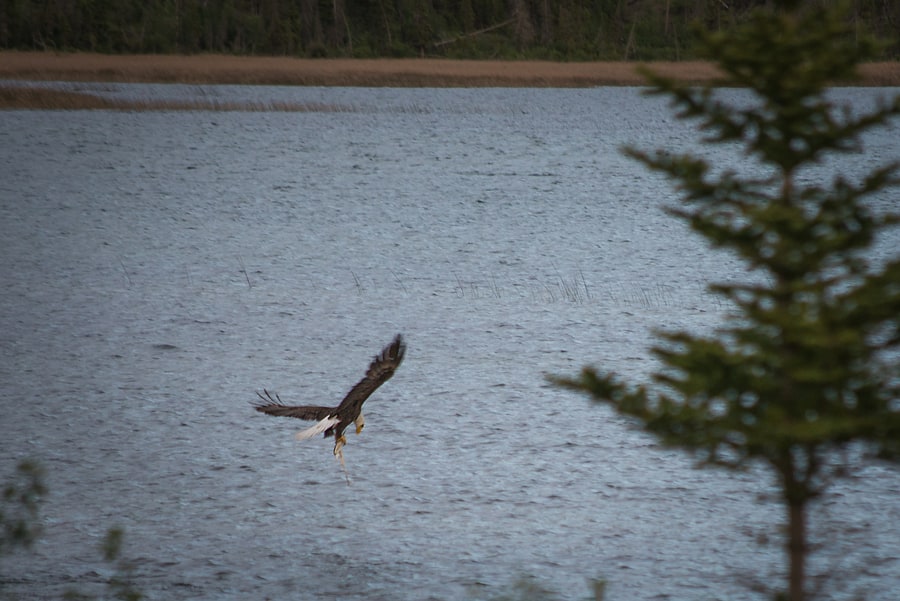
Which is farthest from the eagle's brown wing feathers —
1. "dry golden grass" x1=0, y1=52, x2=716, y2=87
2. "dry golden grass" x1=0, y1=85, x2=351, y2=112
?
"dry golden grass" x1=0, y1=52, x2=716, y2=87

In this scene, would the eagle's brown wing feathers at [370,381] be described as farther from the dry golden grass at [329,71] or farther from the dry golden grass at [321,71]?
the dry golden grass at [321,71]

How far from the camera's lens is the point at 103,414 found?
6.91 metres

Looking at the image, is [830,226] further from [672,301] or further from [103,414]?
[672,301]

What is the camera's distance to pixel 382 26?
52719 mm

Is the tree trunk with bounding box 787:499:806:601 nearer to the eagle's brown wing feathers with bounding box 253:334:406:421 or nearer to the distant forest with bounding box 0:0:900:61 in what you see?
the eagle's brown wing feathers with bounding box 253:334:406:421

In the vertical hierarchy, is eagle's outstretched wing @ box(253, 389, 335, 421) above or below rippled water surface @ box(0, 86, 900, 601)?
above

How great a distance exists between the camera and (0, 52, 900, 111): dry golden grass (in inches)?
1451

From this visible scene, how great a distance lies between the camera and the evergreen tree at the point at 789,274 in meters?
2.43

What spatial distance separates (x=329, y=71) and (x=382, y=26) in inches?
505

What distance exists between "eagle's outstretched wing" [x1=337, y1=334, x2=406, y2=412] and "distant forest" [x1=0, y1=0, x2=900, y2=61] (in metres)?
44.4

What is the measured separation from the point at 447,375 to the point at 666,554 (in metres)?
2.89

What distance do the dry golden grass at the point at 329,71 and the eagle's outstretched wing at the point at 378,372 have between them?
2754cm

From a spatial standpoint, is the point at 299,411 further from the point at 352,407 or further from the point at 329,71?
the point at 329,71

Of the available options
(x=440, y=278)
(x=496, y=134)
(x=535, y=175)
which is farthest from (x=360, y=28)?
(x=440, y=278)
